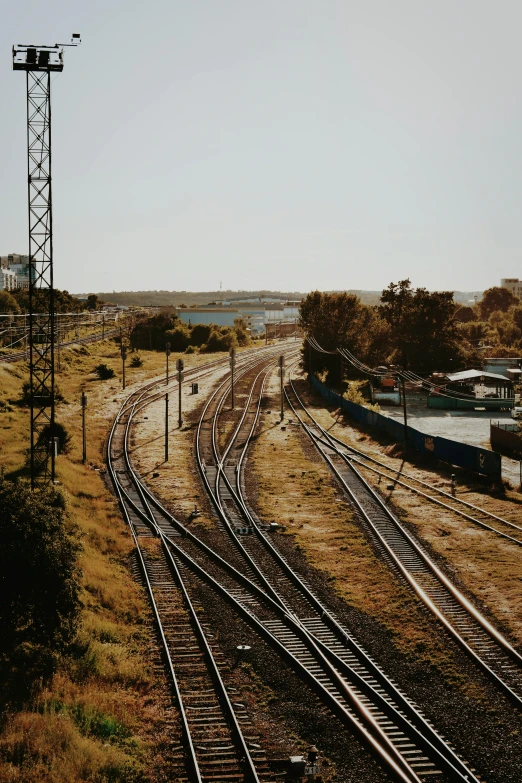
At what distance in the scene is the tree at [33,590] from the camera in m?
16.3

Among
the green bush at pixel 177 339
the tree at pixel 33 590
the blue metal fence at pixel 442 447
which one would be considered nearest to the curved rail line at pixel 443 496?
the blue metal fence at pixel 442 447

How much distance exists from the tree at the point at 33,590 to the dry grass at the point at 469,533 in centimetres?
1061

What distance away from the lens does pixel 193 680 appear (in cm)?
1619

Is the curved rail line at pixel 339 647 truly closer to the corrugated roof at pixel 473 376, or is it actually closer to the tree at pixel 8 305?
the corrugated roof at pixel 473 376

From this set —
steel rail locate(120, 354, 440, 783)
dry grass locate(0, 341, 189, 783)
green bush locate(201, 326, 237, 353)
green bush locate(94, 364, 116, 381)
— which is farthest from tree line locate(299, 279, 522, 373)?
steel rail locate(120, 354, 440, 783)

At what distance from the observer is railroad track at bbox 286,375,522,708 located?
16844 millimetres

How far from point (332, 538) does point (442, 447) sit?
14868mm

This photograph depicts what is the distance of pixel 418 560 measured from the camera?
24.3 metres

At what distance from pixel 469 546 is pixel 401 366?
59.5 meters

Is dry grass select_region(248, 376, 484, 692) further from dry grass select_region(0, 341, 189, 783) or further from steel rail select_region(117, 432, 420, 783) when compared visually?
dry grass select_region(0, 341, 189, 783)

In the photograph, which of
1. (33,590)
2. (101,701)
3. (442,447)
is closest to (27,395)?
(442,447)

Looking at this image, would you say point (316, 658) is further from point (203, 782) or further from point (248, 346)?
point (248, 346)

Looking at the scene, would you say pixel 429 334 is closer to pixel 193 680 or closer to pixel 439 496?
pixel 439 496

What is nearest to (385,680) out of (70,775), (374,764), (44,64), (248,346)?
(374,764)
